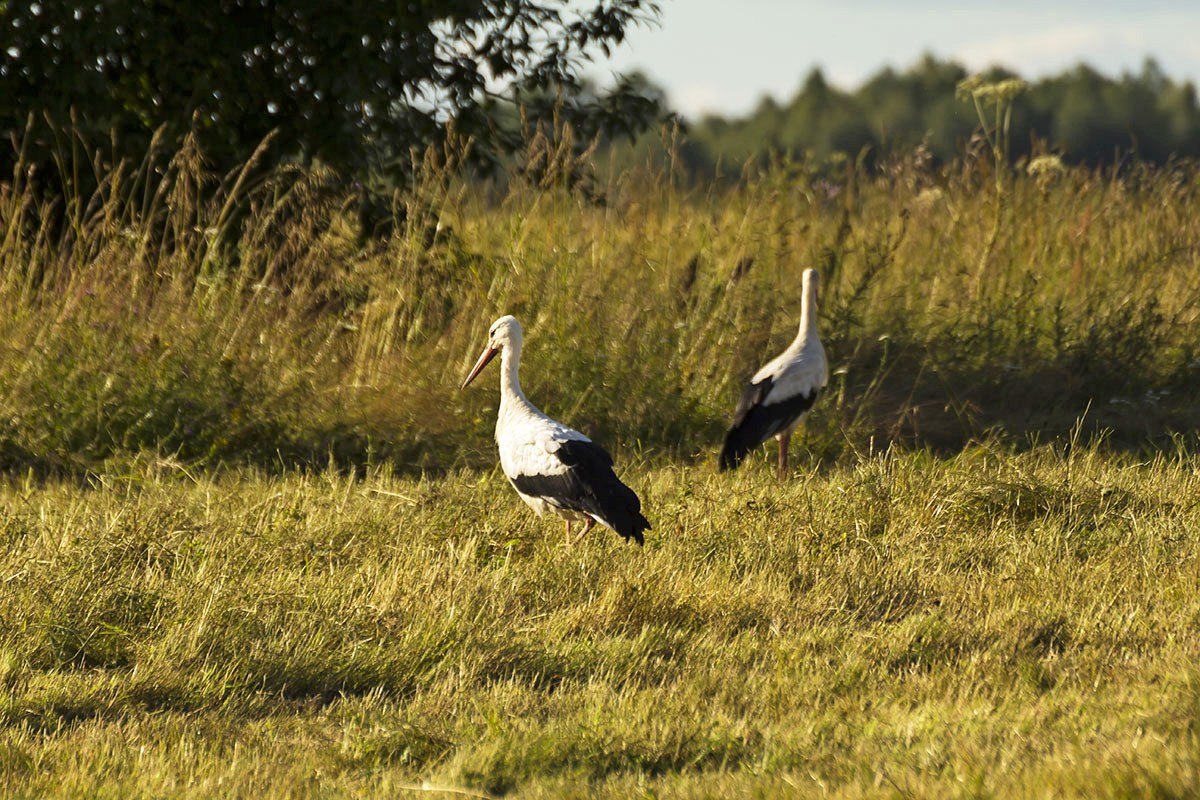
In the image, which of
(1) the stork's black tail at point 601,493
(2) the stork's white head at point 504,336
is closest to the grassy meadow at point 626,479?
(1) the stork's black tail at point 601,493

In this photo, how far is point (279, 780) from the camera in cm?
330

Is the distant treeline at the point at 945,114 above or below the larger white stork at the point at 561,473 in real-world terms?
below

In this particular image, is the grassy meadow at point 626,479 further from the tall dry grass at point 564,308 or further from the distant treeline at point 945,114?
the distant treeline at point 945,114

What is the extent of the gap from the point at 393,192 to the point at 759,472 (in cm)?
335

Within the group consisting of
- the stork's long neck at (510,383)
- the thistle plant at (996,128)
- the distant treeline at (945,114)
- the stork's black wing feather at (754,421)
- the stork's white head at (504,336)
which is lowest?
the distant treeline at (945,114)

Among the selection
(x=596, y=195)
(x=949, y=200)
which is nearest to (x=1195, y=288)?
(x=949, y=200)

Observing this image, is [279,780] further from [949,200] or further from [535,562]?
[949,200]

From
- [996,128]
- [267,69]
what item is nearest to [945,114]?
[996,128]

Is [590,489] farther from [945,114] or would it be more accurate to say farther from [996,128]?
[945,114]

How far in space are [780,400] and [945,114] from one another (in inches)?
1957

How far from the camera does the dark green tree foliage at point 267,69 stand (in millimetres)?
7820

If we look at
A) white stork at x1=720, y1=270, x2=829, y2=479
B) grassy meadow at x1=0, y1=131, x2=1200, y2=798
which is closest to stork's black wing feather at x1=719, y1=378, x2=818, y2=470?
white stork at x1=720, y1=270, x2=829, y2=479

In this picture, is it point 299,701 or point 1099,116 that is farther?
point 1099,116

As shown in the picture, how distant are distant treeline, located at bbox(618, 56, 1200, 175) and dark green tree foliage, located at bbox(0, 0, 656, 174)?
32.3 m
